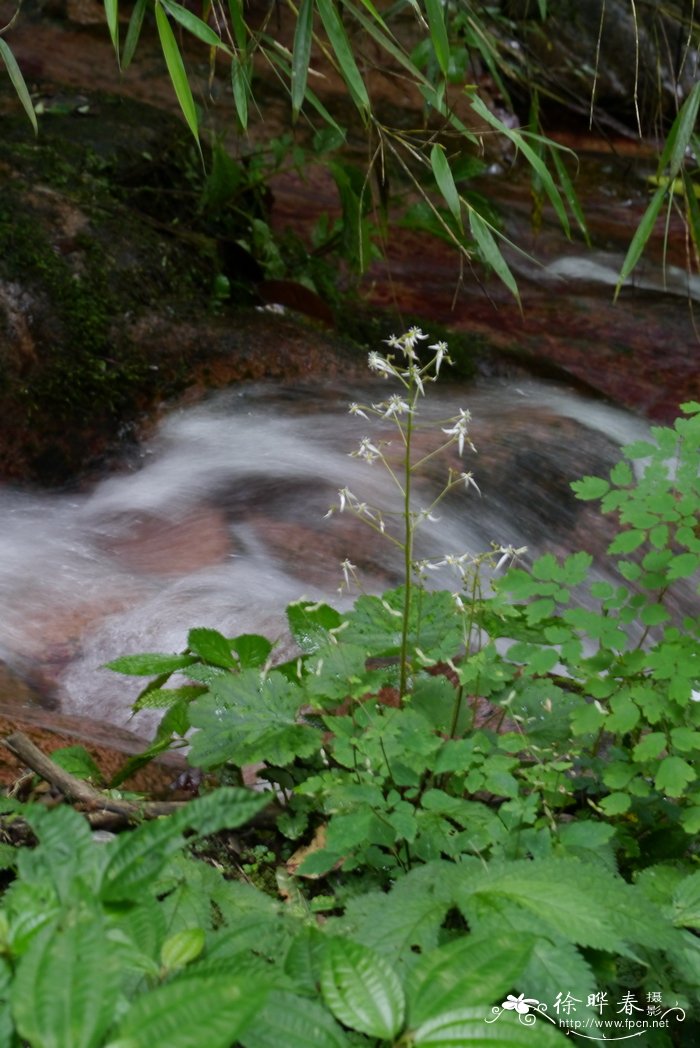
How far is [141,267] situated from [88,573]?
1.48 meters

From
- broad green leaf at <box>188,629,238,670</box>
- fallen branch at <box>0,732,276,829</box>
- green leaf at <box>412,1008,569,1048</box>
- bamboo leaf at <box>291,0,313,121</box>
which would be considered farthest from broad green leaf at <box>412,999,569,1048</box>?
bamboo leaf at <box>291,0,313,121</box>

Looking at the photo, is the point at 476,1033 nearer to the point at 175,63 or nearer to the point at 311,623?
the point at 311,623

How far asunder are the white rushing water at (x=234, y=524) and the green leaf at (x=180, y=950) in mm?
1445

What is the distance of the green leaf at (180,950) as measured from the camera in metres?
1.07

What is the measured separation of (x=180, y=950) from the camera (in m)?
1.07

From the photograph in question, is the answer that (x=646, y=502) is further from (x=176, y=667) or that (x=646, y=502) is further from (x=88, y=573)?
(x=88, y=573)

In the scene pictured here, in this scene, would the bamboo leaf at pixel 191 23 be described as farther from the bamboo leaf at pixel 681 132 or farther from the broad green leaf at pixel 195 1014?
the broad green leaf at pixel 195 1014

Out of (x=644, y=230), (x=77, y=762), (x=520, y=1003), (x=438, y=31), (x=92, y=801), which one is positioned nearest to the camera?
(x=520, y=1003)

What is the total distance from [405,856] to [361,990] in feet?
1.57

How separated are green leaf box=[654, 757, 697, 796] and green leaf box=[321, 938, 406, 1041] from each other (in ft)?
1.82

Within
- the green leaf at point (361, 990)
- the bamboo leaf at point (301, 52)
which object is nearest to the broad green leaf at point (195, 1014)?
the green leaf at point (361, 990)

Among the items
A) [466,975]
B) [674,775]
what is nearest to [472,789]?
[674,775]

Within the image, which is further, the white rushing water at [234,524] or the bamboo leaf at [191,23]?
the white rushing water at [234,524]

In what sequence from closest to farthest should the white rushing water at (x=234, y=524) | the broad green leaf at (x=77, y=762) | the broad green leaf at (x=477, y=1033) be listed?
1. the broad green leaf at (x=477, y=1033)
2. the broad green leaf at (x=77, y=762)
3. the white rushing water at (x=234, y=524)
